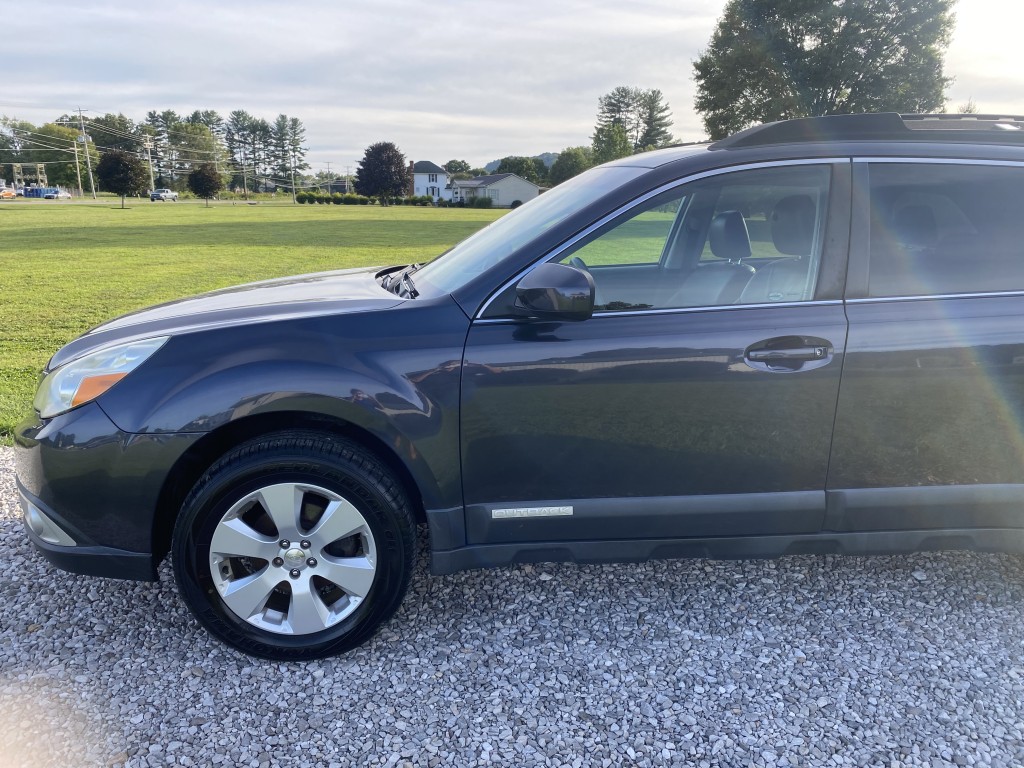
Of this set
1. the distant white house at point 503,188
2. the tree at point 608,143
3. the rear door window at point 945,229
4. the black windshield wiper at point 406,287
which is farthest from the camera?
the distant white house at point 503,188

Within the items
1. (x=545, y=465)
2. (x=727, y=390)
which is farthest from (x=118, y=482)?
(x=727, y=390)

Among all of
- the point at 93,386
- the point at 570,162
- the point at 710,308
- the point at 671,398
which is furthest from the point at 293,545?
the point at 570,162

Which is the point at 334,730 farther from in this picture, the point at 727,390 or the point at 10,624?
the point at 727,390

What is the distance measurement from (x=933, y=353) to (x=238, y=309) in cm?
255

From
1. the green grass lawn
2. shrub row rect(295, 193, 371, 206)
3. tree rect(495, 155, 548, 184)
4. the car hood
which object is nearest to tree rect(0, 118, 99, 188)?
shrub row rect(295, 193, 371, 206)

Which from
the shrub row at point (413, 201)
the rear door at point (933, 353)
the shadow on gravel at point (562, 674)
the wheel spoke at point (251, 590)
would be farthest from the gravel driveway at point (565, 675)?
the shrub row at point (413, 201)

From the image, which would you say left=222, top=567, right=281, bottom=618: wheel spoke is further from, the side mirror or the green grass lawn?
the green grass lawn

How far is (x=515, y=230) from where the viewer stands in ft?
9.83

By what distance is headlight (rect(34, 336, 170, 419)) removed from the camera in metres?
2.51

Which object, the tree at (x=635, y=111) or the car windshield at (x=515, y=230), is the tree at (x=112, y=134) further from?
the car windshield at (x=515, y=230)

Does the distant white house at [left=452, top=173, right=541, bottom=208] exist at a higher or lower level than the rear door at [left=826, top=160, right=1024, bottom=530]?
higher

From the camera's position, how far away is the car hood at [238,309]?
2650mm

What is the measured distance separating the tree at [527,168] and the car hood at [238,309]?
106856 millimetres

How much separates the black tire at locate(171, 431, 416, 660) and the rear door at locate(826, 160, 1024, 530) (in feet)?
5.27
